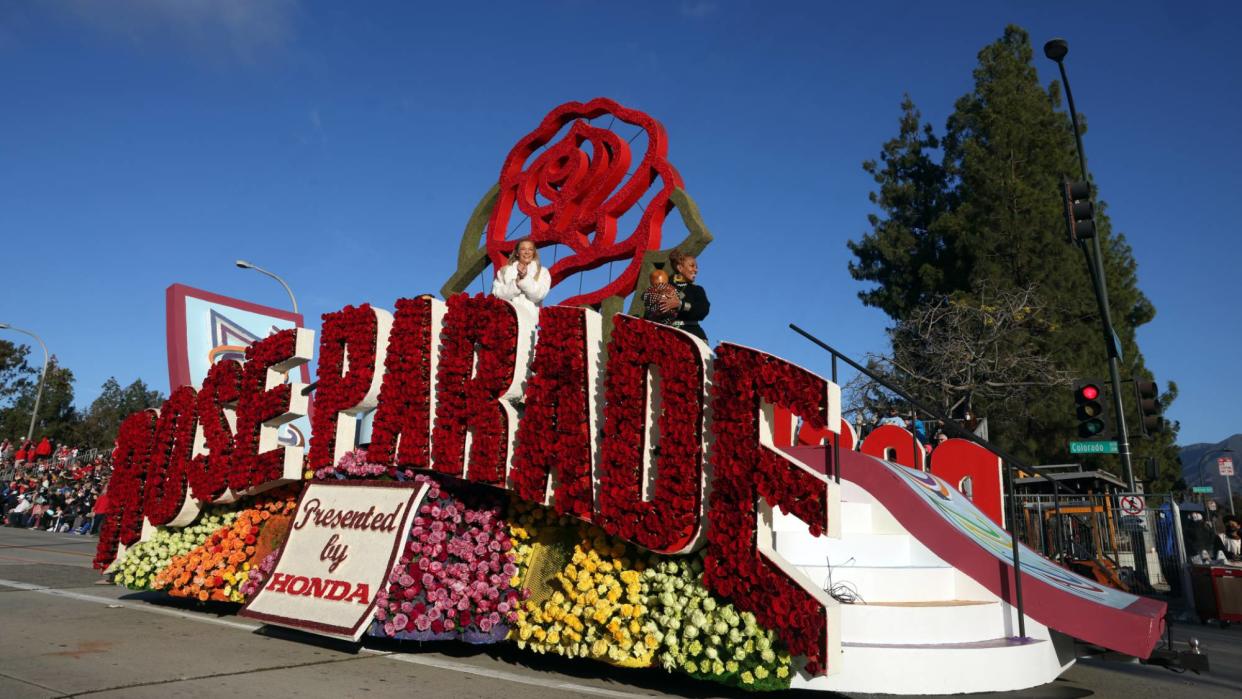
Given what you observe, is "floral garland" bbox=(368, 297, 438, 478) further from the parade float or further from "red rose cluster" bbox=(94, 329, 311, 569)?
"red rose cluster" bbox=(94, 329, 311, 569)

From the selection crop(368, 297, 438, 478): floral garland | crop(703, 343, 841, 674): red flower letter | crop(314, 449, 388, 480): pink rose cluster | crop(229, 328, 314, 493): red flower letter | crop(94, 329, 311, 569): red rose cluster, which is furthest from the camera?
crop(94, 329, 311, 569): red rose cluster

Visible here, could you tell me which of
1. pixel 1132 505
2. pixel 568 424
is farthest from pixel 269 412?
pixel 1132 505

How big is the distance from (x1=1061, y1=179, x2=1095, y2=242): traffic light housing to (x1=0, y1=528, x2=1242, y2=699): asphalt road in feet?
18.4

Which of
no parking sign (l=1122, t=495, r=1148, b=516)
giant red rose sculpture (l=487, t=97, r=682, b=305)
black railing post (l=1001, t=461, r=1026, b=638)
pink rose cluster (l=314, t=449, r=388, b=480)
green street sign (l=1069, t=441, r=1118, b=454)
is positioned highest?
giant red rose sculpture (l=487, t=97, r=682, b=305)

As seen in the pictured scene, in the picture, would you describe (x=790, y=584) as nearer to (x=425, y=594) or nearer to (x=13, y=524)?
(x=425, y=594)

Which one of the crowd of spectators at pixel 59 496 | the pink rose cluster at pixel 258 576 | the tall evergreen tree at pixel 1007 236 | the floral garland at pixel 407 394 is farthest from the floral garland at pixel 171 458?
the tall evergreen tree at pixel 1007 236

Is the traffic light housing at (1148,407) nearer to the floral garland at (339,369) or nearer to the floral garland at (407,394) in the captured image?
the floral garland at (407,394)

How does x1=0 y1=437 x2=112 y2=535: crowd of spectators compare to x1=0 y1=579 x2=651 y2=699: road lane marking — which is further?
x1=0 y1=437 x2=112 y2=535: crowd of spectators

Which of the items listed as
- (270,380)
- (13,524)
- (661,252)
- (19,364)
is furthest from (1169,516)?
(19,364)

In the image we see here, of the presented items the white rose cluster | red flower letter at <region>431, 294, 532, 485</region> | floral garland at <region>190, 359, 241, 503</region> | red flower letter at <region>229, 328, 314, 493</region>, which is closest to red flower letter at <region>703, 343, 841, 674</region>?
the white rose cluster

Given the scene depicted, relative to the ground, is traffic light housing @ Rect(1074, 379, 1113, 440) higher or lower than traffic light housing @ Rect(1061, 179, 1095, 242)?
lower

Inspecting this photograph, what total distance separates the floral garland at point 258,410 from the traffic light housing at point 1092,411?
10.7 m

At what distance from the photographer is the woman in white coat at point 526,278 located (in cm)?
885

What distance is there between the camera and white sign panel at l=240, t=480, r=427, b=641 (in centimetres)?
716
